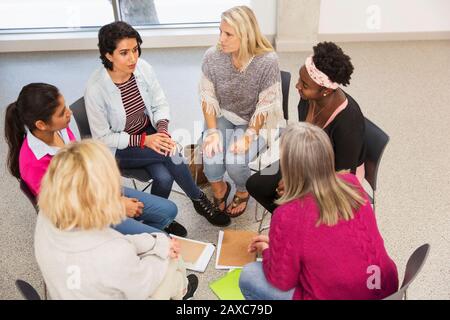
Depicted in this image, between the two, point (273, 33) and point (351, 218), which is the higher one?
point (273, 33)

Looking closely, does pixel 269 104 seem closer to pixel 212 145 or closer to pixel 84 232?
pixel 212 145

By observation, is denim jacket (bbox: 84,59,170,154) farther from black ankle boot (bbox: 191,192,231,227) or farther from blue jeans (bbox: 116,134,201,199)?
black ankle boot (bbox: 191,192,231,227)

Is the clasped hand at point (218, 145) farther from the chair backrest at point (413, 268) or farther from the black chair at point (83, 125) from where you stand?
the chair backrest at point (413, 268)

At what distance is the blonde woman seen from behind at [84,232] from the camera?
1.50 m

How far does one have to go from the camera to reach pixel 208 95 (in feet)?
9.14

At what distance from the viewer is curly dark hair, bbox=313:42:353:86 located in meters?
2.21

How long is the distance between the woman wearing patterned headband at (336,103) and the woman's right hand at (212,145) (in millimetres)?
644

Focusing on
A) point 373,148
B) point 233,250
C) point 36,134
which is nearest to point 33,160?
point 36,134

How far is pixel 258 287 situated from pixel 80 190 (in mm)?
857

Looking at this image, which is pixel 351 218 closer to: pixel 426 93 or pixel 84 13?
pixel 426 93

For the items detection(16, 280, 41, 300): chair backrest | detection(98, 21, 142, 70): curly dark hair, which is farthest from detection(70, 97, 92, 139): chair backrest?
detection(16, 280, 41, 300): chair backrest

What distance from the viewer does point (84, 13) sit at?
18.0ft
